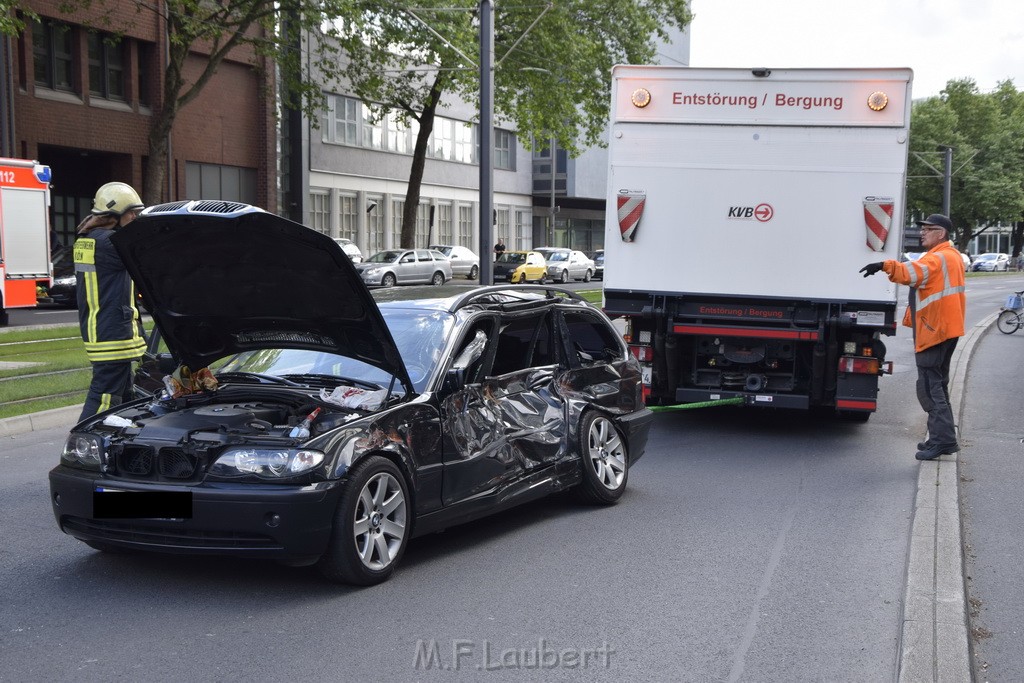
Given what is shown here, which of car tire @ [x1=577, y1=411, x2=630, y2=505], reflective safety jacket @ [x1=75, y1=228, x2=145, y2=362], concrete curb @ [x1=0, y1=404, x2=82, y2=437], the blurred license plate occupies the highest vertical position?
reflective safety jacket @ [x1=75, y1=228, x2=145, y2=362]

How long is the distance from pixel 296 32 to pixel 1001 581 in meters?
26.8

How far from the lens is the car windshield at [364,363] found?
6.23m

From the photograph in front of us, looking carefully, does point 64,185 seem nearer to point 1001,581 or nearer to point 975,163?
point 1001,581

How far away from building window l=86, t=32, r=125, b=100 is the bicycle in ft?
83.1

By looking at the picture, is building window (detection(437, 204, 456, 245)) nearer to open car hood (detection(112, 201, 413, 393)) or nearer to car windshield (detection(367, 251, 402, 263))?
car windshield (detection(367, 251, 402, 263))

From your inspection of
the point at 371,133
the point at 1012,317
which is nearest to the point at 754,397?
the point at 1012,317

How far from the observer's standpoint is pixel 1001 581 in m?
5.88

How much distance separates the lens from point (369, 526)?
5543 millimetres

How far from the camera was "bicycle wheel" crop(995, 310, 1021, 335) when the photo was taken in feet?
79.4

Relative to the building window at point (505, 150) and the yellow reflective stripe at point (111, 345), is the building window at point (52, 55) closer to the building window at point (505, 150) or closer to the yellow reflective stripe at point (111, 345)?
the yellow reflective stripe at point (111, 345)

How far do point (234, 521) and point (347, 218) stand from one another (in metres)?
46.2

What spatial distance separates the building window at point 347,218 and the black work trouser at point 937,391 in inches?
1651

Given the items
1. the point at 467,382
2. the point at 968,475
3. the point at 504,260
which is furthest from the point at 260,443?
the point at 504,260

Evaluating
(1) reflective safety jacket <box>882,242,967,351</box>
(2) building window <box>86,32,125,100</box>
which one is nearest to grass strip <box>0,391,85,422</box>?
(1) reflective safety jacket <box>882,242,967,351</box>
